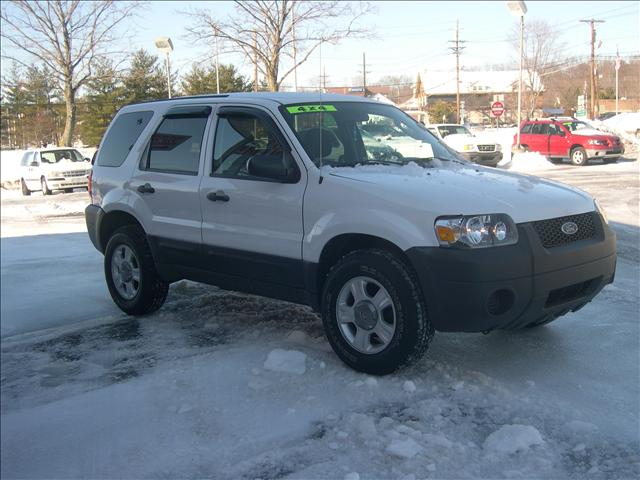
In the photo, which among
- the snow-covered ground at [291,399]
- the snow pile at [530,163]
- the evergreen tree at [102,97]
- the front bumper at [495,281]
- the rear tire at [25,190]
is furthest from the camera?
the evergreen tree at [102,97]

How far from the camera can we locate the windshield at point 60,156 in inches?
880

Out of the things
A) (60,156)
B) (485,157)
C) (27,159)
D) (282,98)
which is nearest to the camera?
(282,98)

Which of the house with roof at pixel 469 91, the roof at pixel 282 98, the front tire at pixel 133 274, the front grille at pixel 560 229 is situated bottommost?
the front tire at pixel 133 274

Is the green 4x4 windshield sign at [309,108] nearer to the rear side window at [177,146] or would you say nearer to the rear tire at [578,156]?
the rear side window at [177,146]

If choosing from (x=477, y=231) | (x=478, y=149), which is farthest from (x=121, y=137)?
(x=478, y=149)

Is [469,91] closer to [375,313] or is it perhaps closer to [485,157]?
[485,157]

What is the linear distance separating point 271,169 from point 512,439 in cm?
230

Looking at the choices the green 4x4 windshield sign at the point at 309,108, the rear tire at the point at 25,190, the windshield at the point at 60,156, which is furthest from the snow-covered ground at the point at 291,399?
the rear tire at the point at 25,190

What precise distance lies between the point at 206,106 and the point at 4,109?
3861 centimetres

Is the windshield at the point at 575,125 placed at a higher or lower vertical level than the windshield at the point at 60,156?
higher

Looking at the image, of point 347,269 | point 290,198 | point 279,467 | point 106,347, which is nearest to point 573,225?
point 347,269

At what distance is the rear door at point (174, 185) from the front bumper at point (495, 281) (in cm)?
211

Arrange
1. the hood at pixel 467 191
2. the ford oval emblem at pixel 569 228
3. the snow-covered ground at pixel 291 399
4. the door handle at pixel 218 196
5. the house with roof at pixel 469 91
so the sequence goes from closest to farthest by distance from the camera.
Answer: the snow-covered ground at pixel 291 399, the hood at pixel 467 191, the ford oval emblem at pixel 569 228, the door handle at pixel 218 196, the house with roof at pixel 469 91

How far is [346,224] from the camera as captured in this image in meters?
4.15
